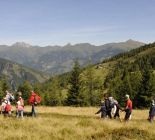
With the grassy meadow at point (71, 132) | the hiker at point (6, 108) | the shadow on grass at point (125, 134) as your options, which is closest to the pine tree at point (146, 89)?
the hiker at point (6, 108)

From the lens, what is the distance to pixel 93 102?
324ft

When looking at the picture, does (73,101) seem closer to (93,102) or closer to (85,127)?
(93,102)

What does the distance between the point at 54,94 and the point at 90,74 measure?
70.7ft

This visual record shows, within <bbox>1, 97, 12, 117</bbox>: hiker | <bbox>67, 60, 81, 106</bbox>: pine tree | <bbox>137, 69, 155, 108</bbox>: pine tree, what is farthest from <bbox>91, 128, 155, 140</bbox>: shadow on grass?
<bbox>67, 60, 81, 106</bbox>: pine tree

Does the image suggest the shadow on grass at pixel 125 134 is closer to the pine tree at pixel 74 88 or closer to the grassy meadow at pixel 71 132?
the grassy meadow at pixel 71 132

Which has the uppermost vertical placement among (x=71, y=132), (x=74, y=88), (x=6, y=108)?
(x=74, y=88)

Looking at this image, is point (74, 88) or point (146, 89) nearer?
point (146, 89)

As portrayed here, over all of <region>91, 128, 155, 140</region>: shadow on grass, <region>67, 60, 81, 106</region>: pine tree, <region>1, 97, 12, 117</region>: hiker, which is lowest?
<region>91, 128, 155, 140</region>: shadow on grass

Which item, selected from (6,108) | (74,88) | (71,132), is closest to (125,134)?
(71,132)

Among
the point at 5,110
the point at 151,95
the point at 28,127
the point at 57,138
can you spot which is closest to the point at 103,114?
the point at 5,110

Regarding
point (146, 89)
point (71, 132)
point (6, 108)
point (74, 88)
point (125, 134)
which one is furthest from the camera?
point (74, 88)

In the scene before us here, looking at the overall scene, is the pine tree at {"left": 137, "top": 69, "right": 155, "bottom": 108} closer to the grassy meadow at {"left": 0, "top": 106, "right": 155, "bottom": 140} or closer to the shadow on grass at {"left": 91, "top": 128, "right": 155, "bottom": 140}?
the grassy meadow at {"left": 0, "top": 106, "right": 155, "bottom": 140}

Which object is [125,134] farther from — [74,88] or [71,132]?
[74,88]

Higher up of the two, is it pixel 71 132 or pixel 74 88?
pixel 74 88
